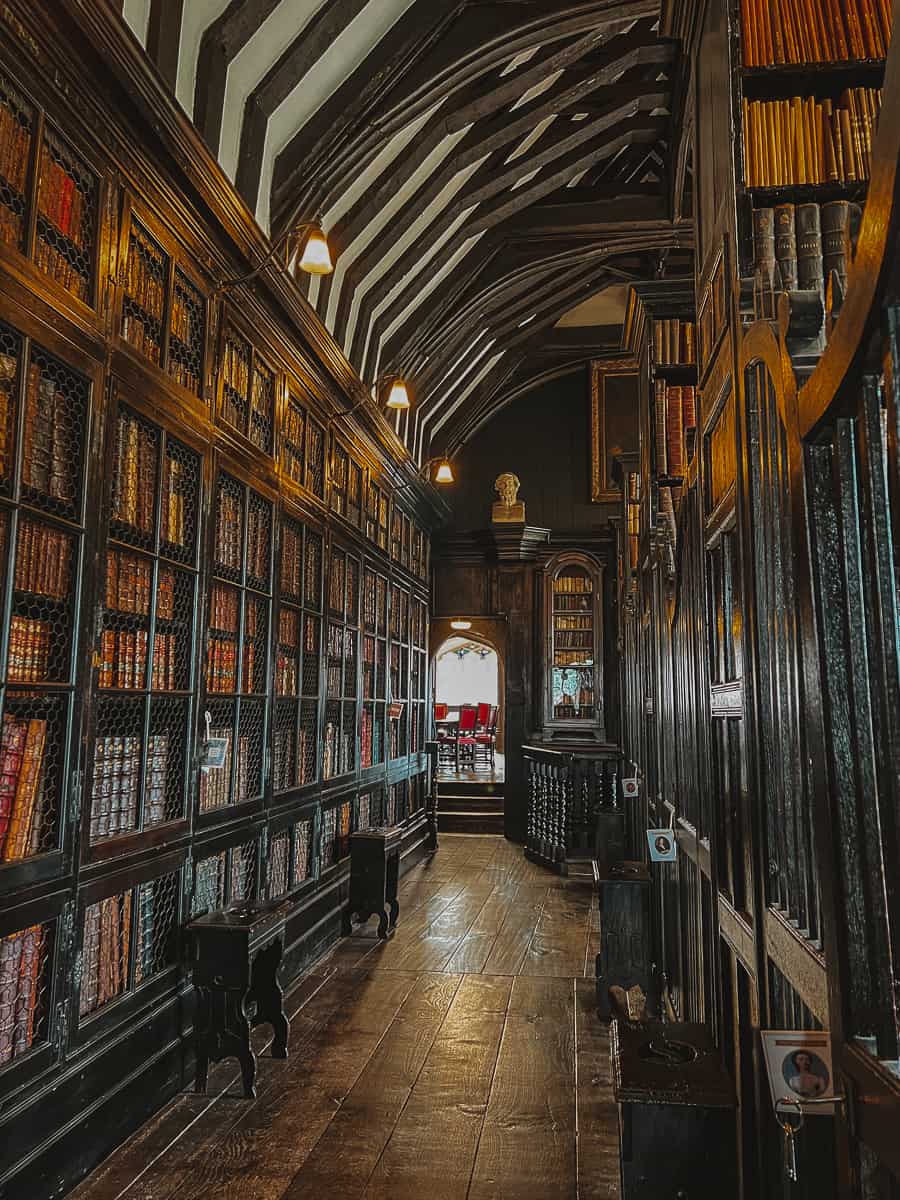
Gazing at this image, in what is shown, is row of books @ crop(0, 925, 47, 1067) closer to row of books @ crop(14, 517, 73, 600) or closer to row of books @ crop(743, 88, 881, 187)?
row of books @ crop(14, 517, 73, 600)

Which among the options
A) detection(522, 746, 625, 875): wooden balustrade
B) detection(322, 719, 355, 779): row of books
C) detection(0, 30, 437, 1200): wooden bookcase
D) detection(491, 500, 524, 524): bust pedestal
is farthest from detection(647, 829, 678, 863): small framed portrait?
detection(491, 500, 524, 524): bust pedestal

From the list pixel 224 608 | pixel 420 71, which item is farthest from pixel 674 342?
pixel 224 608

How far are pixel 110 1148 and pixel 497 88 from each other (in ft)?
17.7

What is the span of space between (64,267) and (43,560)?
944 mm

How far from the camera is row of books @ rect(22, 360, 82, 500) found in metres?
2.51

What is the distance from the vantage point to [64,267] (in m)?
2.72

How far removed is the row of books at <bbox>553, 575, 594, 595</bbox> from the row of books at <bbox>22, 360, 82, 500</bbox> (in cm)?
789

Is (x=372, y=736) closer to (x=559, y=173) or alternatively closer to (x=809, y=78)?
(x=559, y=173)

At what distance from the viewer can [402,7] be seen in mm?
4359

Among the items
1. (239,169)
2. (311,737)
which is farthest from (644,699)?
(239,169)

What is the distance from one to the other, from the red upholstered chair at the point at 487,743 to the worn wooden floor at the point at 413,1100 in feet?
27.9

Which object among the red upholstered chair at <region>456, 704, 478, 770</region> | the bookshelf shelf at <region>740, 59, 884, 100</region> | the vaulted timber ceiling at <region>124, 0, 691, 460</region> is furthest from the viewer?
the red upholstered chair at <region>456, 704, 478, 770</region>

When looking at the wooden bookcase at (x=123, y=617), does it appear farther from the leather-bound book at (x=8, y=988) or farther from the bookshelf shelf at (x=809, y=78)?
the bookshelf shelf at (x=809, y=78)

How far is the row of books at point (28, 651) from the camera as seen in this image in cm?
245
